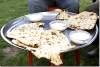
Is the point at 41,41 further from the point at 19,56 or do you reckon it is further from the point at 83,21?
the point at 19,56

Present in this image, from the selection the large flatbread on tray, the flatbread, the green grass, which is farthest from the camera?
the green grass

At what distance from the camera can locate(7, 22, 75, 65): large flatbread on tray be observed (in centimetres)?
201

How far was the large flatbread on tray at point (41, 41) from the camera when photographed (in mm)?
Answer: 2008

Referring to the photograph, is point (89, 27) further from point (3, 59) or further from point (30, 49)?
point (3, 59)

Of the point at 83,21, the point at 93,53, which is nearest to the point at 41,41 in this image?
the point at 83,21

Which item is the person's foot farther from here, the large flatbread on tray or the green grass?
the large flatbread on tray

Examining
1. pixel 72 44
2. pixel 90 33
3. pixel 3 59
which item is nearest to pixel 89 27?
pixel 90 33

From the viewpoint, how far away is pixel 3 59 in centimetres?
321

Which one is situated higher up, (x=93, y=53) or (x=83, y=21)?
(x=83, y=21)

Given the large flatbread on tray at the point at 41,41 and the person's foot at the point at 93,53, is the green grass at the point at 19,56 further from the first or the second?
the large flatbread on tray at the point at 41,41

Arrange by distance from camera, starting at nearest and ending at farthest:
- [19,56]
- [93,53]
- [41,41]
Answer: [41,41], [93,53], [19,56]

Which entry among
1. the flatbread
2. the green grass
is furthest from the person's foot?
the flatbread

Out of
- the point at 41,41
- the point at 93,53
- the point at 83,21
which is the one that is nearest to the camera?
the point at 41,41

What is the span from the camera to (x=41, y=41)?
2.19 m
